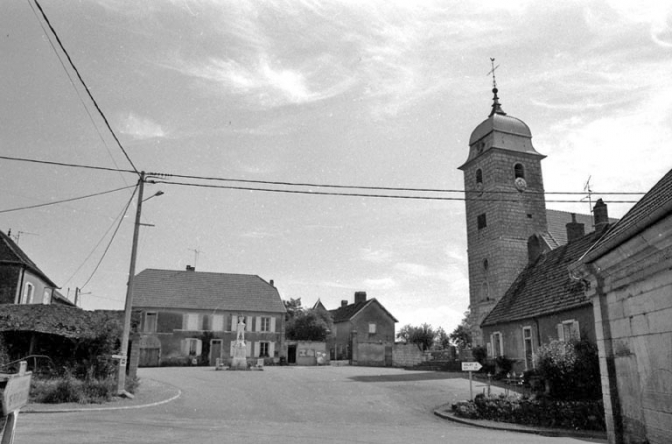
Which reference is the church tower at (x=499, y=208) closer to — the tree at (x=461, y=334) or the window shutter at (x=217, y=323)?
the window shutter at (x=217, y=323)

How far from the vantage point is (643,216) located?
25.7ft

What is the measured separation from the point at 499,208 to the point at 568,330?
68.1ft

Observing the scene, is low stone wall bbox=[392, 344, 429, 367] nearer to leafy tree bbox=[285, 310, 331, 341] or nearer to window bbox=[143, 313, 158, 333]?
leafy tree bbox=[285, 310, 331, 341]

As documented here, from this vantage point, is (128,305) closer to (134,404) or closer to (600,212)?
(134,404)

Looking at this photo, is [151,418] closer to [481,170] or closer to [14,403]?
[14,403]

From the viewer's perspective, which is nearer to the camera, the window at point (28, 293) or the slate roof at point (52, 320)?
the slate roof at point (52, 320)

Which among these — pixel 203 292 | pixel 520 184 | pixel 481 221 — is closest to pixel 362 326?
pixel 203 292

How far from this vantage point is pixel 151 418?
1445cm

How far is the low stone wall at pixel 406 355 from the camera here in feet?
140

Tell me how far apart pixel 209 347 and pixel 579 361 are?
114 feet

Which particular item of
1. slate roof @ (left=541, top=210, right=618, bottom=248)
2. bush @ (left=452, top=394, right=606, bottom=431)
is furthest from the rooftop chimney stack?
bush @ (left=452, top=394, right=606, bottom=431)

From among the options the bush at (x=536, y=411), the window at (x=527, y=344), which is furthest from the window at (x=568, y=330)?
the bush at (x=536, y=411)

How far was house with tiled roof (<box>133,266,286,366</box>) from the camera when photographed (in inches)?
1730

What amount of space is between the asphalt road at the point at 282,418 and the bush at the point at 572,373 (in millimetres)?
3471
